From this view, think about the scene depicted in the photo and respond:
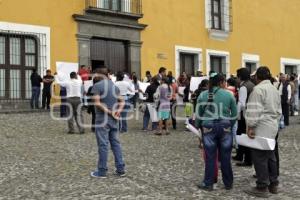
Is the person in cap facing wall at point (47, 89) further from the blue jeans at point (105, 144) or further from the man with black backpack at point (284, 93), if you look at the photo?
the blue jeans at point (105, 144)

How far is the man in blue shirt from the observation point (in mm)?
7457

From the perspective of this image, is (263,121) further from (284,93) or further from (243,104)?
(284,93)

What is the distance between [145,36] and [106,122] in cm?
1431

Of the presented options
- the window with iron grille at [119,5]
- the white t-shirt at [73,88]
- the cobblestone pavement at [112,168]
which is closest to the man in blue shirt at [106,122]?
the cobblestone pavement at [112,168]

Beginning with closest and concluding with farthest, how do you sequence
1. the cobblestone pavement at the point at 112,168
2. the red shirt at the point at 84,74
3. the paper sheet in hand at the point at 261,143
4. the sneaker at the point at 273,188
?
the paper sheet in hand at the point at 261,143 → the cobblestone pavement at the point at 112,168 → the sneaker at the point at 273,188 → the red shirt at the point at 84,74

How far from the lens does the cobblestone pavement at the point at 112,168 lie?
6688mm

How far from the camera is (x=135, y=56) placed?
2105 cm

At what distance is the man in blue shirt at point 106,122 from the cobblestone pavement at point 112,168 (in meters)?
0.25

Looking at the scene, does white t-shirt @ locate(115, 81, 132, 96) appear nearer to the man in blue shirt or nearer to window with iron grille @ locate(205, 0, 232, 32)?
the man in blue shirt

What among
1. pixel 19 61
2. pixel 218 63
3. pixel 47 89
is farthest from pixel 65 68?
pixel 218 63

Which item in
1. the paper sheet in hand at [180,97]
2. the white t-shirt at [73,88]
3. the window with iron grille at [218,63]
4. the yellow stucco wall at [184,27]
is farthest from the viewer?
the window with iron grille at [218,63]

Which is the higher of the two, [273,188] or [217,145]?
[217,145]

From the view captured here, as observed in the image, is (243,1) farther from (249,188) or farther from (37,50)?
(249,188)

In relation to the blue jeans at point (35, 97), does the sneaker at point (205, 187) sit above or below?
below
